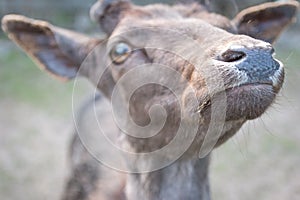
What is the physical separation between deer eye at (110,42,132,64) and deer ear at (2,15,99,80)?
449 millimetres

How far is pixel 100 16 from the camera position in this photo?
14.2 feet

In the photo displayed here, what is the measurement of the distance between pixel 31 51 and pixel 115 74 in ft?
2.83

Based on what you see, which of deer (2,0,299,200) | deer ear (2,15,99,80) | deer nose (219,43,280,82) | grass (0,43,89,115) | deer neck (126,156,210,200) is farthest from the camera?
grass (0,43,89,115)

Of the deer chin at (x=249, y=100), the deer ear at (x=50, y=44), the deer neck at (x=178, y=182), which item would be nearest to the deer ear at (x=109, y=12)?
the deer ear at (x=50, y=44)

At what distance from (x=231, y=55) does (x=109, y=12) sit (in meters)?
1.53

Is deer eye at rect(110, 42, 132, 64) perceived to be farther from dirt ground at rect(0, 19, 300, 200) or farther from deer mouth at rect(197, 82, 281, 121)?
dirt ground at rect(0, 19, 300, 200)

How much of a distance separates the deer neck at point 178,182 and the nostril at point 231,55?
1.16 m

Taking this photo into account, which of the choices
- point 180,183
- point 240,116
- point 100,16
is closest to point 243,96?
point 240,116

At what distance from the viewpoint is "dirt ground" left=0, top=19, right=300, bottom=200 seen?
7230 mm

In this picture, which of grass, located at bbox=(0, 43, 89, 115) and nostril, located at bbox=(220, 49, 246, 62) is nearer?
nostril, located at bbox=(220, 49, 246, 62)

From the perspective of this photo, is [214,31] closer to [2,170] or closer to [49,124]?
[2,170]

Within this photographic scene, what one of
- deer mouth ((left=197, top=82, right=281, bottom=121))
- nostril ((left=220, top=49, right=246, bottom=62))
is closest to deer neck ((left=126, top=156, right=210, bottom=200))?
deer mouth ((left=197, top=82, right=281, bottom=121))

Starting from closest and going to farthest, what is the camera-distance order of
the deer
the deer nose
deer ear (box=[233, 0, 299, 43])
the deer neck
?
the deer nose → the deer → the deer neck → deer ear (box=[233, 0, 299, 43])

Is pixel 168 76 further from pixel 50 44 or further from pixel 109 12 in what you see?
pixel 50 44
